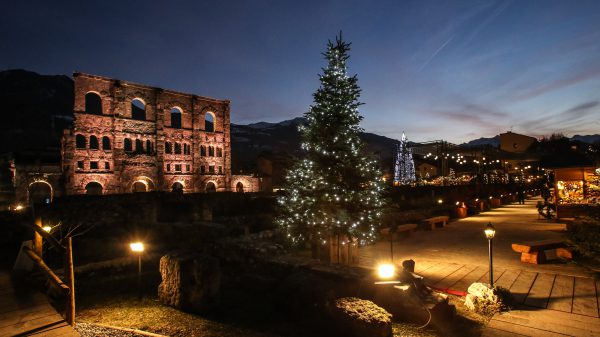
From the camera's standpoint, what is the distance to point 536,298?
6.84m

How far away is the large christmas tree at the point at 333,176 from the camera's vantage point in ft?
33.3

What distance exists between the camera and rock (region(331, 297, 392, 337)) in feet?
16.7

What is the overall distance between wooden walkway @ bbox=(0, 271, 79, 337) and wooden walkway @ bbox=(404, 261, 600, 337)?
285 inches

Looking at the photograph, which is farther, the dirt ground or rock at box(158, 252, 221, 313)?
rock at box(158, 252, 221, 313)

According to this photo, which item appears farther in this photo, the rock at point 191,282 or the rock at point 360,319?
the rock at point 191,282

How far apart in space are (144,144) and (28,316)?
3613 centimetres

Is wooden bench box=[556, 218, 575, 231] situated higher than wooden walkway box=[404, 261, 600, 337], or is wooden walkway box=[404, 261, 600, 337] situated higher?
wooden bench box=[556, 218, 575, 231]

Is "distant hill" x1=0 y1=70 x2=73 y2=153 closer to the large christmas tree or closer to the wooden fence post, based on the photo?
the large christmas tree

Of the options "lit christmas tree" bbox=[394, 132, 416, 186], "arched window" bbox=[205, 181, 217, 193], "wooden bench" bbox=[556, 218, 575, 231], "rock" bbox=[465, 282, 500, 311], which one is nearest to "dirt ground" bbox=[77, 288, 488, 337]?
"rock" bbox=[465, 282, 500, 311]

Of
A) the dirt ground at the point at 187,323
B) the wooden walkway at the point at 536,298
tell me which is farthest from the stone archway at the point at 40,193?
the wooden walkway at the point at 536,298

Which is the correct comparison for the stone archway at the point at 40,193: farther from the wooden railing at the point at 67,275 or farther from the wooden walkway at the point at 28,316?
the wooden railing at the point at 67,275

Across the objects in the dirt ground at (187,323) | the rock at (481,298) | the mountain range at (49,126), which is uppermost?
the mountain range at (49,126)

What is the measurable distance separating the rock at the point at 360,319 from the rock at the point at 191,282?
2945 mm

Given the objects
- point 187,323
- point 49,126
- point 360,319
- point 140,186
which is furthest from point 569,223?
point 49,126
